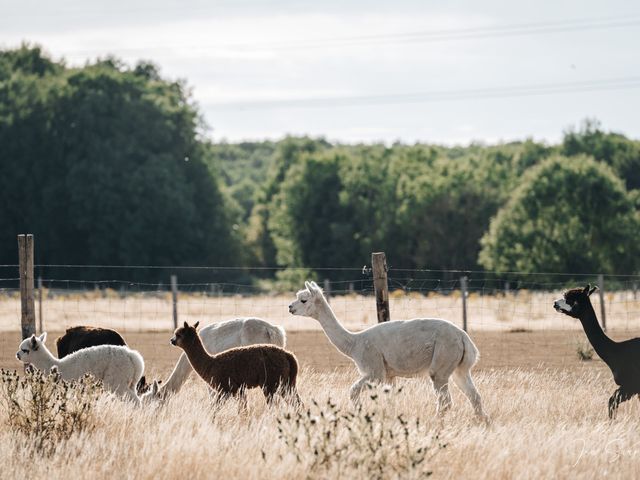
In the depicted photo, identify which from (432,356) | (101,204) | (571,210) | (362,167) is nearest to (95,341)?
(432,356)

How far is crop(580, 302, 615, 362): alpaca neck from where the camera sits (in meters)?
11.3

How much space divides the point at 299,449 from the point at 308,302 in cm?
406

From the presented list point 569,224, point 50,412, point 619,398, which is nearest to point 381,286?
point 619,398

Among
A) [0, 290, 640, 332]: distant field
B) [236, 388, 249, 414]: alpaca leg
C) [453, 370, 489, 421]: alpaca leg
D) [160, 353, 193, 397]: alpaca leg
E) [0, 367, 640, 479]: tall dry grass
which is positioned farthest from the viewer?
[0, 290, 640, 332]: distant field

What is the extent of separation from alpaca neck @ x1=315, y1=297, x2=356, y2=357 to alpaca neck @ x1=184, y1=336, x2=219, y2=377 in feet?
4.40

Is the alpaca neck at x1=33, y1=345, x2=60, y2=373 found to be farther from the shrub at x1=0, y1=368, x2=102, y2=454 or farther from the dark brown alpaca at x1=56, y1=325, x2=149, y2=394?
the shrub at x1=0, y1=368, x2=102, y2=454

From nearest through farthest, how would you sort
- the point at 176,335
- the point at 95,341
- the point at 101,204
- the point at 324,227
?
the point at 176,335, the point at 95,341, the point at 101,204, the point at 324,227

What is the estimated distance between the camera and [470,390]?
10867 millimetres

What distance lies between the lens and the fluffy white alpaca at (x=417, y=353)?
430 inches

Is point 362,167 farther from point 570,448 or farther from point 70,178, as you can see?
point 570,448

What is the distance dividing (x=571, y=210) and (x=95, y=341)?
4329 cm

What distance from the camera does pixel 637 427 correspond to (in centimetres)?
1004

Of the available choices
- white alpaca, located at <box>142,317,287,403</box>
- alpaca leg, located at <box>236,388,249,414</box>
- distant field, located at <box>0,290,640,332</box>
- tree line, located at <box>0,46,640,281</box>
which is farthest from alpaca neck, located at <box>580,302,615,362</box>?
tree line, located at <box>0,46,640,281</box>

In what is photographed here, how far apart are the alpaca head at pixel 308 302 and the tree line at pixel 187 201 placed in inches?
1432
